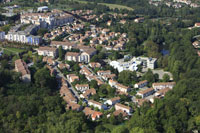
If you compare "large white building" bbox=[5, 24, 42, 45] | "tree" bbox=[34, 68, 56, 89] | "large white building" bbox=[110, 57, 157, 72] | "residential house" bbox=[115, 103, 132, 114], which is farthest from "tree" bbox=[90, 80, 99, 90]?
"large white building" bbox=[5, 24, 42, 45]

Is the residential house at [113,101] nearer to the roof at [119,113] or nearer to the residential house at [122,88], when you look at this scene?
the roof at [119,113]

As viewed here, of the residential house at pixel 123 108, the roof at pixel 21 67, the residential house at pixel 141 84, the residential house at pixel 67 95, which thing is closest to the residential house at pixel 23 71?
the roof at pixel 21 67

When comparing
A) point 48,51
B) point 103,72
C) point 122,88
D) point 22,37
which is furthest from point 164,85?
point 22,37

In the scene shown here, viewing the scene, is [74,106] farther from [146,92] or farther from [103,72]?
[103,72]

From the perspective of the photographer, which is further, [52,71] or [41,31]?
[41,31]

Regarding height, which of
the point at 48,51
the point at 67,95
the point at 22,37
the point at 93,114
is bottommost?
the point at 93,114

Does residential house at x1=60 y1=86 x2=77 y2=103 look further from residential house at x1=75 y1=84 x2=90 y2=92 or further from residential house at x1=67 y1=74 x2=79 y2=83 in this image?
residential house at x1=67 y1=74 x2=79 y2=83
